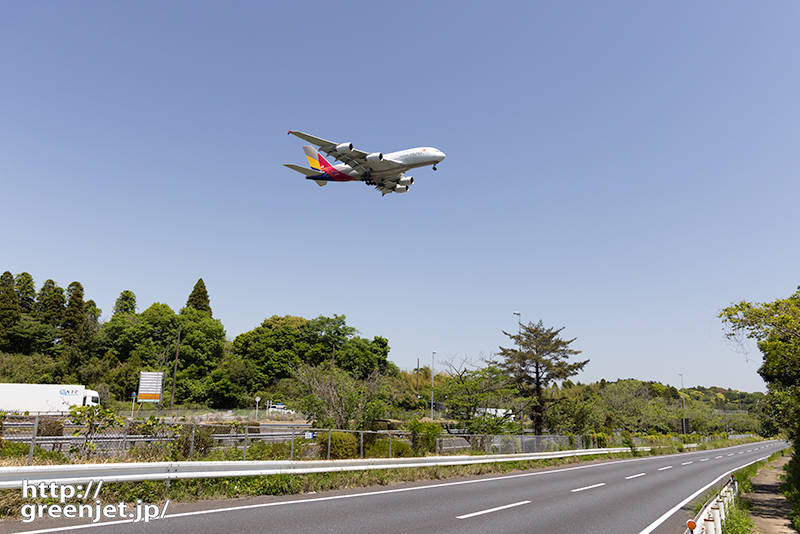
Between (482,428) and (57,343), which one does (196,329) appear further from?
(482,428)

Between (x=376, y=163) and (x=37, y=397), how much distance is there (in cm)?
3698

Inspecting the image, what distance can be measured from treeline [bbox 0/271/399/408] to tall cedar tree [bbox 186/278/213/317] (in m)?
0.21

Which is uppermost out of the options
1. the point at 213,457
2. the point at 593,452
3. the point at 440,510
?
the point at 213,457

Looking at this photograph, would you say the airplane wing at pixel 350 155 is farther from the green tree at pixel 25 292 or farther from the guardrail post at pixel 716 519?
the green tree at pixel 25 292

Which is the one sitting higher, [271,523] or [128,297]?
[128,297]

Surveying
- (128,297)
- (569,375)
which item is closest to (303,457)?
(569,375)

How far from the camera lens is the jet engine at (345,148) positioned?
23.5 m

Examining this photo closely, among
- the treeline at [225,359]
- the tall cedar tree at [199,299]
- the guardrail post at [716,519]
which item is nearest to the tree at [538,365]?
the treeline at [225,359]

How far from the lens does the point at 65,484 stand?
24.2 ft

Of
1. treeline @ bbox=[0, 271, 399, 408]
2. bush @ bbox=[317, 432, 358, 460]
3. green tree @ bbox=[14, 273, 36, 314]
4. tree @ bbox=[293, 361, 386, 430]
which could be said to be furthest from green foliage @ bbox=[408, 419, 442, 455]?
green tree @ bbox=[14, 273, 36, 314]

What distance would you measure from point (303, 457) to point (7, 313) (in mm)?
88885

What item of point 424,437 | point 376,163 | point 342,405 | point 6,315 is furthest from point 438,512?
point 6,315

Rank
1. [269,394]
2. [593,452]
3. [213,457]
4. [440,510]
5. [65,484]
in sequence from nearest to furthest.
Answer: [65,484] → [440,510] → [213,457] → [593,452] → [269,394]

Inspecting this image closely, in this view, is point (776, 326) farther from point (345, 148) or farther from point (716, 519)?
point (345, 148)
